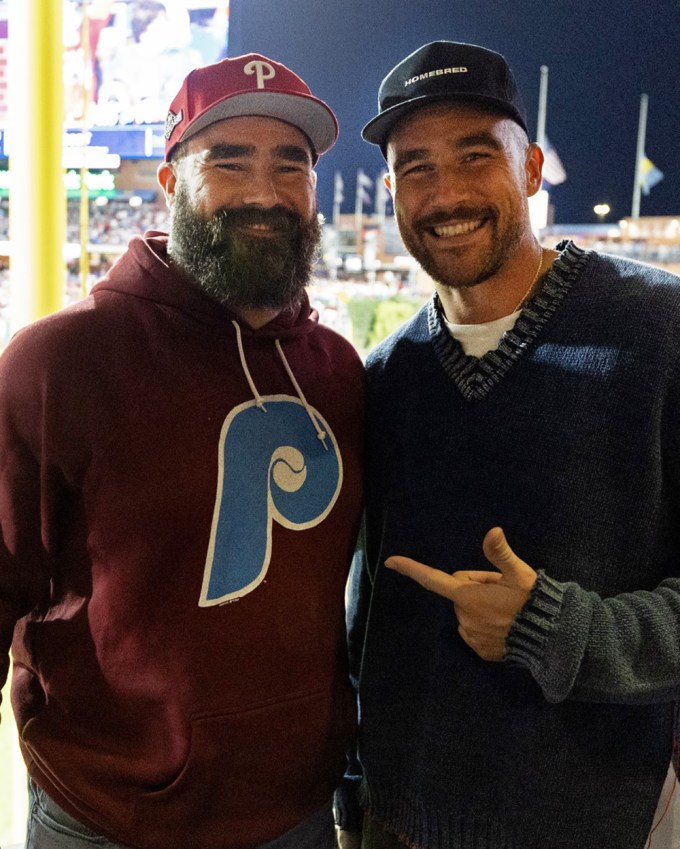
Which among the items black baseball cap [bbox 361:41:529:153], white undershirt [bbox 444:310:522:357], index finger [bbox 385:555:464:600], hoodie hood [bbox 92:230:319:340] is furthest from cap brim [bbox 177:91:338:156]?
index finger [bbox 385:555:464:600]

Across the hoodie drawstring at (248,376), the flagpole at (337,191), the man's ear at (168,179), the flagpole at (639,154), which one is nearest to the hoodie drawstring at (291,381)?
the hoodie drawstring at (248,376)

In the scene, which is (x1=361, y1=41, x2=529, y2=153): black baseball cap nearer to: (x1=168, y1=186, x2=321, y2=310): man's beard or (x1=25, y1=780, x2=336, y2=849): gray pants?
(x1=168, y1=186, x2=321, y2=310): man's beard

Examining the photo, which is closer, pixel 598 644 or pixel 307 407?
pixel 598 644

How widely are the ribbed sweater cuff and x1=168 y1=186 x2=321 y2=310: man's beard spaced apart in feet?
2.20

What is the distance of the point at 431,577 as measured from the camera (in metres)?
1.06

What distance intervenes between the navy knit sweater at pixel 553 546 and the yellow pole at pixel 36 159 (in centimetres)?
115

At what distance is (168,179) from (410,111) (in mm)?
493

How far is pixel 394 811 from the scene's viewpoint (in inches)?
49.9

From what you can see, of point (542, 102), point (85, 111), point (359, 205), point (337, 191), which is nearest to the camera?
point (85, 111)

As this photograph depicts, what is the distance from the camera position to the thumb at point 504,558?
0.96 m

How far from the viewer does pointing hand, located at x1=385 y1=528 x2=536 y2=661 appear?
3.26 feet

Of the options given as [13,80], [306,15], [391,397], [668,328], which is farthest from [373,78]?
[668,328]

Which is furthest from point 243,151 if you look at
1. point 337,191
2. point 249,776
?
point 337,191

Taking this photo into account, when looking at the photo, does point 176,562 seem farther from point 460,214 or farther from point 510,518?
point 460,214
